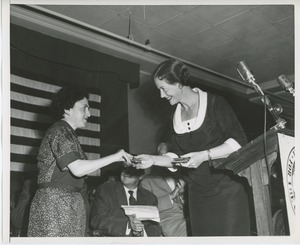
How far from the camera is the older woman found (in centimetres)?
128

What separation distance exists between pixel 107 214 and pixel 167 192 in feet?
1.06

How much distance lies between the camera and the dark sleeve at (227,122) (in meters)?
1.42

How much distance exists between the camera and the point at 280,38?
1.60 metres

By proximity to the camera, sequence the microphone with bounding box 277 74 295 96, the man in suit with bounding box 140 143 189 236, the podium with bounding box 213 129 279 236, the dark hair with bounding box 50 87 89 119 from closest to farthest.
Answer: the podium with bounding box 213 129 279 236, the microphone with bounding box 277 74 295 96, the dark hair with bounding box 50 87 89 119, the man in suit with bounding box 140 143 189 236

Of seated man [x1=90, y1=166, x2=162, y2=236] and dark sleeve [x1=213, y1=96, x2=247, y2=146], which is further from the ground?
dark sleeve [x1=213, y1=96, x2=247, y2=146]

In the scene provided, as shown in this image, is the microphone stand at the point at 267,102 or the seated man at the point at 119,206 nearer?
the microphone stand at the point at 267,102

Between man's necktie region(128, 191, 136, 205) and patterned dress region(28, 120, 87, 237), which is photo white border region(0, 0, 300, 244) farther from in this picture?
man's necktie region(128, 191, 136, 205)

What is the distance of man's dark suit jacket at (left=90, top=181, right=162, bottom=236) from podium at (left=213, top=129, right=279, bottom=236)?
17.9 inches

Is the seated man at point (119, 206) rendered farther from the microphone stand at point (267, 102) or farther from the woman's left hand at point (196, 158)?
the microphone stand at point (267, 102)

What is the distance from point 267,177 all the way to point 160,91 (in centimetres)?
57

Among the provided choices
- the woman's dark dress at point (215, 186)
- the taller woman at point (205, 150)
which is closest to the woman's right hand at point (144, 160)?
the taller woman at point (205, 150)

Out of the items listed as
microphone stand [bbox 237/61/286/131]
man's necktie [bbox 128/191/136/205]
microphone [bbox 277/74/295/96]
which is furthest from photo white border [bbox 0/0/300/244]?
man's necktie [bbox 128/191/136/205]

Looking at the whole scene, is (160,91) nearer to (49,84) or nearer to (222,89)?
(222,89)

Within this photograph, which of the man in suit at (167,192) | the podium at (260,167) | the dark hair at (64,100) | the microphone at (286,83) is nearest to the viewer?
the podium at (260,167)
